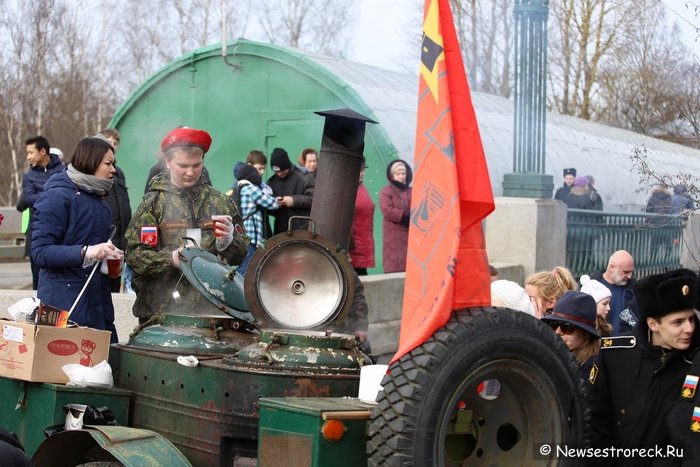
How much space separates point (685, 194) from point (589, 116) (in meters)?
28.0

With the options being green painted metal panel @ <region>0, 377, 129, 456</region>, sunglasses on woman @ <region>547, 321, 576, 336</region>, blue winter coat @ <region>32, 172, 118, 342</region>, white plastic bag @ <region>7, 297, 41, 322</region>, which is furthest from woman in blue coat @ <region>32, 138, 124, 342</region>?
sunglasses on woman @ <region>547, 321, 576, 336</region>

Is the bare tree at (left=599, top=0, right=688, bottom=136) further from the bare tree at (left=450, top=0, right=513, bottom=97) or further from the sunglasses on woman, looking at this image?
the bare tree at (left=450, top=0, right=513, bottom=97)

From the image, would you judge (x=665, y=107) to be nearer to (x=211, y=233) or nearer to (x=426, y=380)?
(x=211, y=233)

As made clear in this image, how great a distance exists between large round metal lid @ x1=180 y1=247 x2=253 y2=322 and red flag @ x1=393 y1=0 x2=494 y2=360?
137cm

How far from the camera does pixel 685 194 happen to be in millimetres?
6629

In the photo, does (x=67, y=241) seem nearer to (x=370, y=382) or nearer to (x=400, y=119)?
(x=370, y=382)

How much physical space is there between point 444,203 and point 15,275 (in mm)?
17299

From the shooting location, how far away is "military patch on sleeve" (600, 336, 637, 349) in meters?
4.81

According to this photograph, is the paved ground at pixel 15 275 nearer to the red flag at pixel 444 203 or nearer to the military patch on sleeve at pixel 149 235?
the military patch on sleeve at pixel 149 235

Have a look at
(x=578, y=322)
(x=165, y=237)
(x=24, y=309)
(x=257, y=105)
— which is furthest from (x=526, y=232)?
(x=24, y=309)

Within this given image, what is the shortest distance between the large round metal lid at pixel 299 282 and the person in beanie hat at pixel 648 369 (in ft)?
3.88

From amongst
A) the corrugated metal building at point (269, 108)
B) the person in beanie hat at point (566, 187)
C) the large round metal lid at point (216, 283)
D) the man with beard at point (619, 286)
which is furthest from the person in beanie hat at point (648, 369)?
the corrugated metal building at point (269, 108)

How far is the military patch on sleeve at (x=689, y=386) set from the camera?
4289 millimetres

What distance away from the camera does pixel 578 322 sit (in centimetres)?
544
